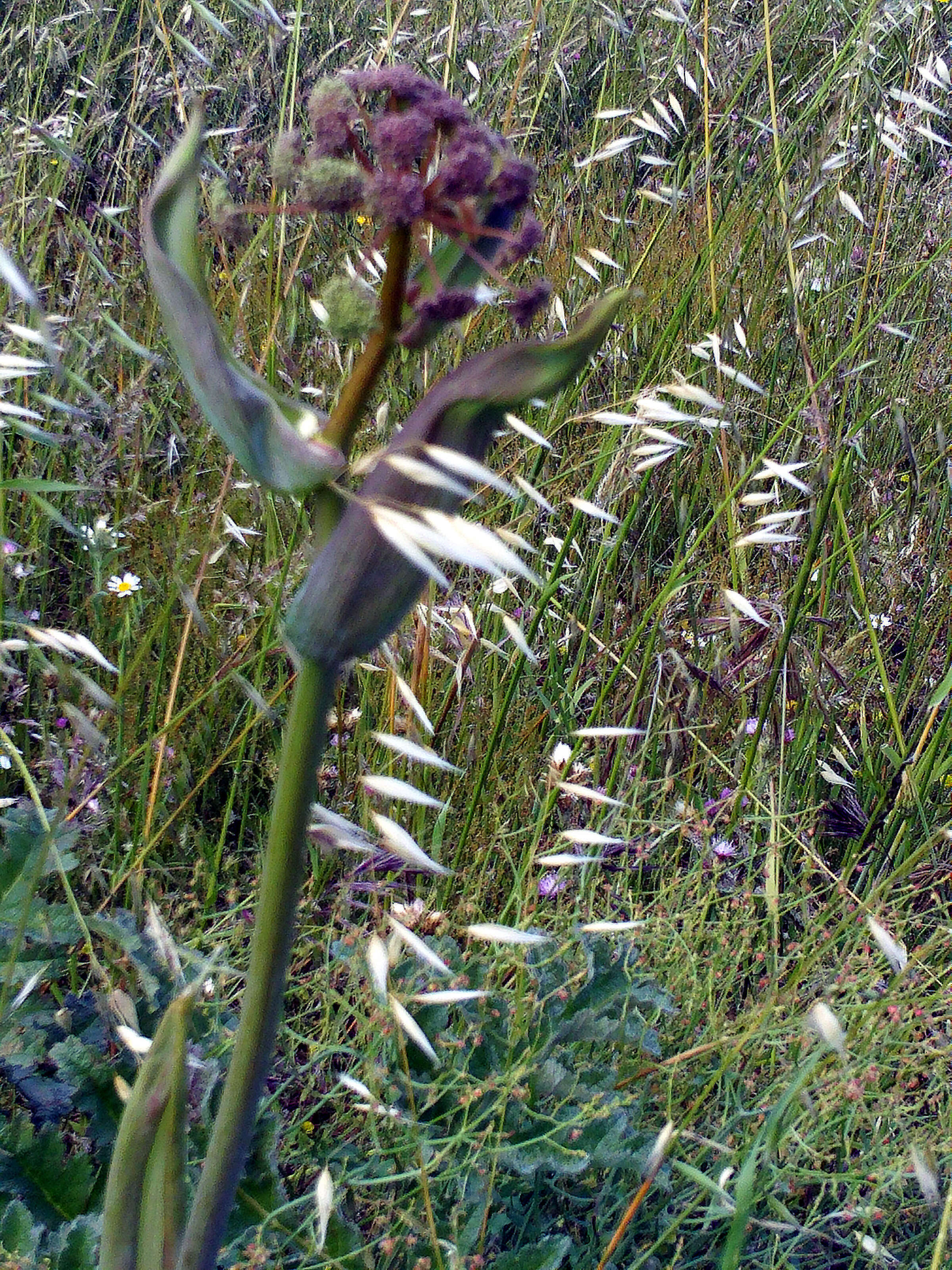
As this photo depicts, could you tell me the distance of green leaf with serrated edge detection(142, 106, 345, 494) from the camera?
22.2 inches

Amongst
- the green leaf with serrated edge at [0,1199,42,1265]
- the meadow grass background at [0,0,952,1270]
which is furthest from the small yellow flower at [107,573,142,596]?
the green leaf with serrated edge at [0,1199,42,1265]

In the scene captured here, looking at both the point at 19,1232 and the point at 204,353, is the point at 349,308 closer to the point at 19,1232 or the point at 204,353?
the point at 204,353

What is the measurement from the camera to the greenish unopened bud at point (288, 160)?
0.58m

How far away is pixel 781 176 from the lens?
1789 mm

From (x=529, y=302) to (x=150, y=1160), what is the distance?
592mm

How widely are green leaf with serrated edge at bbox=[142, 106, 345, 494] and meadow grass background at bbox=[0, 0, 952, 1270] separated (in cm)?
46

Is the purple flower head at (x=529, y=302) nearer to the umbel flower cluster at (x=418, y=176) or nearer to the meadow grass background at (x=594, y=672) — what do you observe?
the umbel flower cluster at (x=418, y=176)

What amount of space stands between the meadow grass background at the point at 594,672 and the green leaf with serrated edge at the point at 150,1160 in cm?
22

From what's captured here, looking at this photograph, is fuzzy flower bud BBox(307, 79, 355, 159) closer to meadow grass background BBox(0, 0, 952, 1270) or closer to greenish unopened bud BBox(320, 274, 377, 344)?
greenish unopened bud BBox(320, 274, 377, 344)

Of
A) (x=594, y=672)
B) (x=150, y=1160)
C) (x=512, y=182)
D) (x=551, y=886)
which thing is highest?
(x=512, y=182)

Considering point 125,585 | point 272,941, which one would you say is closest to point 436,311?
point 272,941

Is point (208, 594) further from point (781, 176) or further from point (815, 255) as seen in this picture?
point (815, 255)

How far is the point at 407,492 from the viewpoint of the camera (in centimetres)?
56

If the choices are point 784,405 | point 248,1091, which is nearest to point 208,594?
point 248,1091
